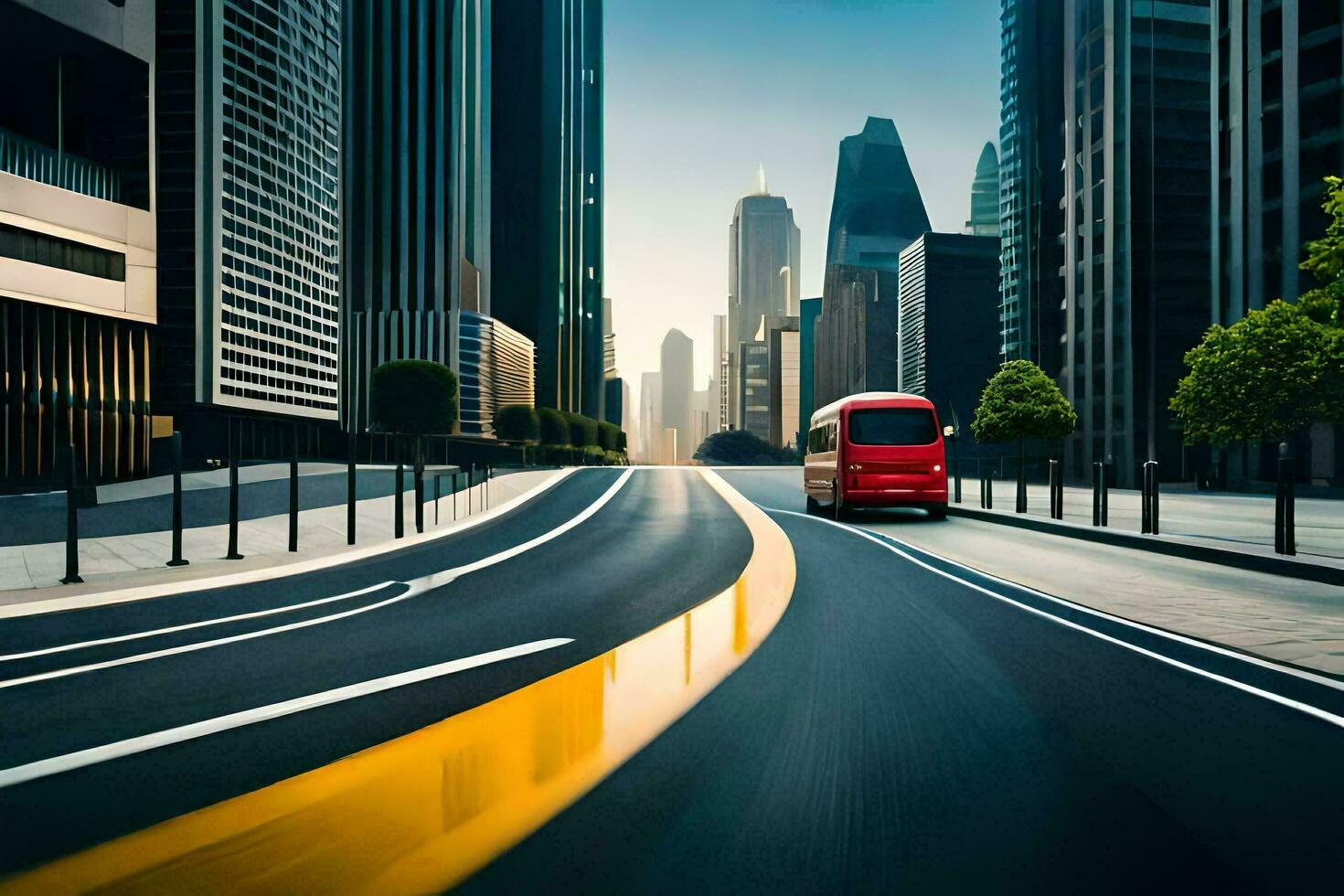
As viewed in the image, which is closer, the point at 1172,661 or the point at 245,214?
the point at 1172,661

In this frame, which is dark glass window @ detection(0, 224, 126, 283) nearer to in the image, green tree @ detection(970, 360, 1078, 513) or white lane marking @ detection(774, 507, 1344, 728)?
white lane marking @ detection(774, 507, 1344, 728)

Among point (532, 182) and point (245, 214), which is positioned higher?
point (532, 182)

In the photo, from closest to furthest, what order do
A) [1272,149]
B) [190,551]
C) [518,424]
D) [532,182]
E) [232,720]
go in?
[232,720] → [190,551] → [1272,149] → [518,424] → [532,182]

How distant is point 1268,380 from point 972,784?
37170 mm

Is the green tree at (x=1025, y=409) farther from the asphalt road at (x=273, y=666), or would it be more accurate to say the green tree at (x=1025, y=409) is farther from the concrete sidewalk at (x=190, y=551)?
the asphalt road at (x=273, y=666)

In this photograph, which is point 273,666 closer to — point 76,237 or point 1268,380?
point 76,237

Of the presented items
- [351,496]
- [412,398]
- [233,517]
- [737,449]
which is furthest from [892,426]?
[737,449]

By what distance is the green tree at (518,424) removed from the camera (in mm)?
90688

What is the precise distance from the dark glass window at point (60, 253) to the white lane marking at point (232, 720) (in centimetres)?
3475

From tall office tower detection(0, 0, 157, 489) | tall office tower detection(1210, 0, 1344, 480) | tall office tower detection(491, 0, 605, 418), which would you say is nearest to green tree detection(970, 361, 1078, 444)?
tall office tower detection(1210, 0, 1344, 480)

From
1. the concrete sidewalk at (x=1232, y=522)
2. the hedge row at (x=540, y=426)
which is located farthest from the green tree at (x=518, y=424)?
the concrete sidewalk at (x=1232, y=522)

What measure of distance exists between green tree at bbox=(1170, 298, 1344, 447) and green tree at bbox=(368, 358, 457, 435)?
4857 cm

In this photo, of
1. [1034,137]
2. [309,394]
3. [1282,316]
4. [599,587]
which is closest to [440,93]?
[309,394]

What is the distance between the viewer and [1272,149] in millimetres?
45656
